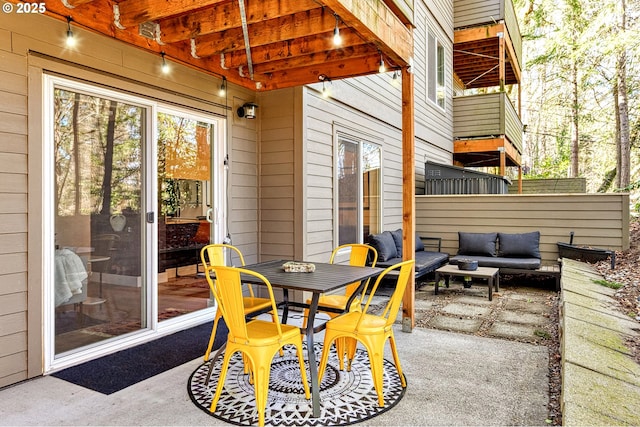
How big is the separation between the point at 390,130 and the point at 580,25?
970 centimetres

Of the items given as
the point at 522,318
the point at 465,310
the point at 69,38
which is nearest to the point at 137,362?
the point at 69,38

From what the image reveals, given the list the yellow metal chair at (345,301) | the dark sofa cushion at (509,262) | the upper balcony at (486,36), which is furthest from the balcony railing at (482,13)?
the yellow metal chair at (345,301)

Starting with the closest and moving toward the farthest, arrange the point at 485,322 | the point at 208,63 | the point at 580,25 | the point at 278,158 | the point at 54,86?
the point at 54,86
the point at 208,63
the point at 485,322
the point at 278,158
the point at 580,25

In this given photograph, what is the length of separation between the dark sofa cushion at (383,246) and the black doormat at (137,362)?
8.51 ft

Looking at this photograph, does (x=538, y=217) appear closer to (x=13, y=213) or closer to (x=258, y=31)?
(x=258, y=31)

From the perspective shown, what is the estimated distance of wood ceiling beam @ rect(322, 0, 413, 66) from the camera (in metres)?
2.73

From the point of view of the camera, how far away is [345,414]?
2.38 meters

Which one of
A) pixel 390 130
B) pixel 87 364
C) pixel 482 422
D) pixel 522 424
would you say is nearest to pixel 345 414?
pixel 482 422

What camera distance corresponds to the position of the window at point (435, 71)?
8.83m

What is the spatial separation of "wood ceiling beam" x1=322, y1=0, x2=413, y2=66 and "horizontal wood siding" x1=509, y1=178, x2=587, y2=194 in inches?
436

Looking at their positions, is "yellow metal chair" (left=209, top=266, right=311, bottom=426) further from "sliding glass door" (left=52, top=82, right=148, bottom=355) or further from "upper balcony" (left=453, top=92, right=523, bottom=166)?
"upper balcony" (left=453, top=92, right=523, bottom=166)

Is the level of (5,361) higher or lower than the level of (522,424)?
higher

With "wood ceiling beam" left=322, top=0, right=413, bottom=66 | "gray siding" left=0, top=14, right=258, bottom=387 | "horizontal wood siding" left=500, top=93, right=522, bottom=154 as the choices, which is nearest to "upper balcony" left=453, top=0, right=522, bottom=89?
"horizontal wood siding" left=500, top=93, right=522, bottom=154

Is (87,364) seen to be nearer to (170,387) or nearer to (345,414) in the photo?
(170,387)
